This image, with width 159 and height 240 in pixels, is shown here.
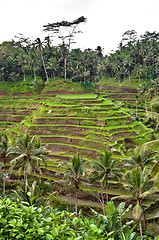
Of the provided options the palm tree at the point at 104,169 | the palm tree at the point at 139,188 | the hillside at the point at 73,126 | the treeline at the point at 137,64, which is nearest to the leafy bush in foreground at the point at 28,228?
the palm tree at the point at 139,188

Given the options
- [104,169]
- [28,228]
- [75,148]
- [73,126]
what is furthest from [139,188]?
[73,126]

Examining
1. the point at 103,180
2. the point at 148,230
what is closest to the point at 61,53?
the point at 103,180

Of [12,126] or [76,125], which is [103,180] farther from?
[12,126]

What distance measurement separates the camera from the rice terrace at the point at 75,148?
535 centimetres

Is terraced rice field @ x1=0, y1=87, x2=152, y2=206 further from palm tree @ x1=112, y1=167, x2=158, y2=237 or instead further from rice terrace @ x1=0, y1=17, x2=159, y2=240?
palm tree @ x1=112, y1=167, x2=158, y2=237

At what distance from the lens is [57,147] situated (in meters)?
29.9

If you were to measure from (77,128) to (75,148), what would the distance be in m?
4.58

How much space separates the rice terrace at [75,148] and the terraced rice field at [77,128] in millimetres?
144

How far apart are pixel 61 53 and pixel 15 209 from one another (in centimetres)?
5698

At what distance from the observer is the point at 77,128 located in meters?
32.4

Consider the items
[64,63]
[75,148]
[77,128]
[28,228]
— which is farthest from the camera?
[64,63]

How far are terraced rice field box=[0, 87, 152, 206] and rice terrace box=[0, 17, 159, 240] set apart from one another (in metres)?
0.14

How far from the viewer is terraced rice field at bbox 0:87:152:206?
89.1 feet

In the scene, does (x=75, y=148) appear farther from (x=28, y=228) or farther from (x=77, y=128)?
(x=28, y=228)
